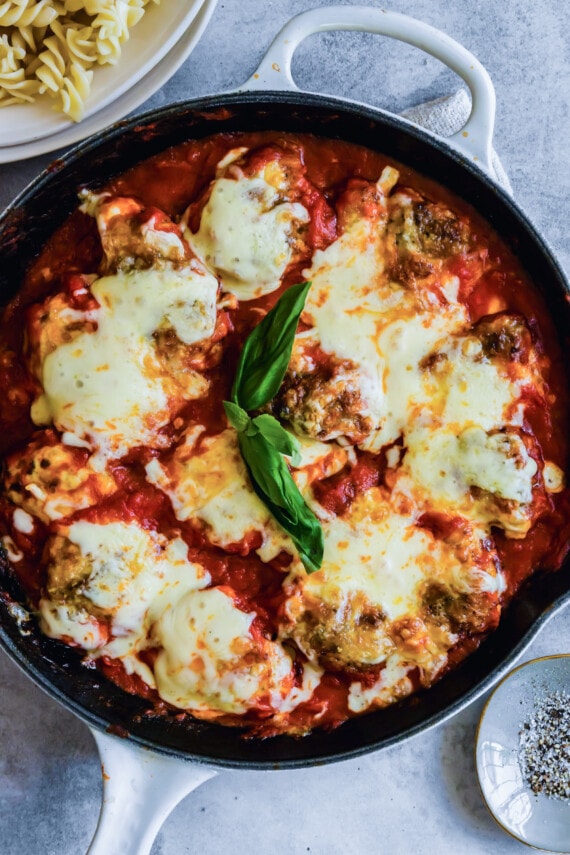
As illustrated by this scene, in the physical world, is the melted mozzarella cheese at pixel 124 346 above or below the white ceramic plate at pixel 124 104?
below

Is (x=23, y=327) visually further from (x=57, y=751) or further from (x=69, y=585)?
(x=57, y=751)

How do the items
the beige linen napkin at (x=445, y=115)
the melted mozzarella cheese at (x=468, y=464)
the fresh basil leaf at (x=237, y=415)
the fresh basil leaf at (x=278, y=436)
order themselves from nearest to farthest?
the fresh basil leaf at (x=278, y=436)
the fresh basil leaf at (x=237, y=415)
the melted mozzarella cheese at (x=468, y=464)
the beige linen napkin at (x=445, y=115)

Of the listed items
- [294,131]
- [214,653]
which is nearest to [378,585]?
[214,653]

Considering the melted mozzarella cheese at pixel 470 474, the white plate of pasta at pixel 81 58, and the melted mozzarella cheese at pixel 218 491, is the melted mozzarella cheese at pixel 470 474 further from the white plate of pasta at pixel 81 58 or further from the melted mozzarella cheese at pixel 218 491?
the white plate of pasta at pixel 81 58

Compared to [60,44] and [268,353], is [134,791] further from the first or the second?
[60,44]

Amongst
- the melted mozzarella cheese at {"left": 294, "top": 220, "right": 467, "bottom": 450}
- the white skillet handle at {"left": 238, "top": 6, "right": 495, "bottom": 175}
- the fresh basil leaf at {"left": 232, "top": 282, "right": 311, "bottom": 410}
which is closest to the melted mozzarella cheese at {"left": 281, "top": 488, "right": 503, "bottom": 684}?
the melted mozzarella cheese at {"left": 294, "top": 220, "right": 467, "bottom": 450}

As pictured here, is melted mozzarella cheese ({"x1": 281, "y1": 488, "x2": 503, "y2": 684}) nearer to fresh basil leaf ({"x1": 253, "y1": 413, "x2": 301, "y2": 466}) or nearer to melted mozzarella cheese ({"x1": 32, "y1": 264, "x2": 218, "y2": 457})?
fresh basil leaf ({"x1": 253, "y1": 413, "x2": 301, "y2": 466})

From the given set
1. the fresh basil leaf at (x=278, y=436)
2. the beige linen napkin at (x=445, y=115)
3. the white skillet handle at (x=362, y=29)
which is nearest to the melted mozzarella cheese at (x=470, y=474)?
the fresh basil leaf at (x=278, y=436)
